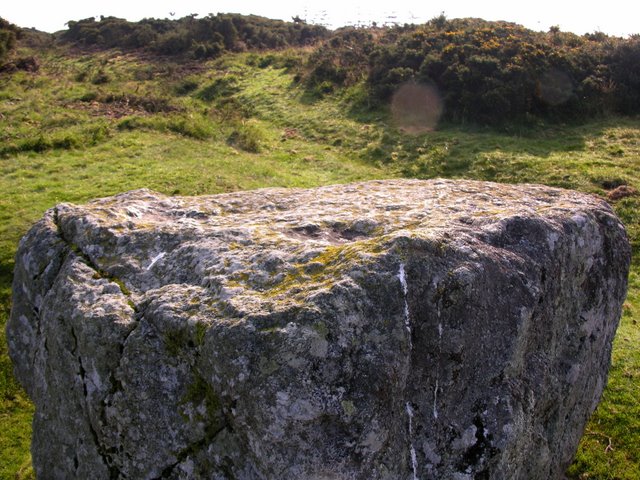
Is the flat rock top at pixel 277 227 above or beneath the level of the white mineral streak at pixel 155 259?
above

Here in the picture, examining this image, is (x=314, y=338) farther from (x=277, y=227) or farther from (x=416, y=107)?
(x=416, y=107)

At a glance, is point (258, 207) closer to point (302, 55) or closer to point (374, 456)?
point (374, 456)

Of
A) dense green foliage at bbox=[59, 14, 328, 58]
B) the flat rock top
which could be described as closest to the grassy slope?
the flat rock top

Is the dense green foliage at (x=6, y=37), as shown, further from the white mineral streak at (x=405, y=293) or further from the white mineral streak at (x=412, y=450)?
the white mineral streak at (x=412, y=450)

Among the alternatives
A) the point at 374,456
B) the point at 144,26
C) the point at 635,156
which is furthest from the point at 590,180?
the point at 144,26

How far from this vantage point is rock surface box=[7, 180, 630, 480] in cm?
419

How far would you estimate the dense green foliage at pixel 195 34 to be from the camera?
146ft

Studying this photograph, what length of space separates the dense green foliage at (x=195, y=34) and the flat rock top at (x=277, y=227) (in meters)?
38.1

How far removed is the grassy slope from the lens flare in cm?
83

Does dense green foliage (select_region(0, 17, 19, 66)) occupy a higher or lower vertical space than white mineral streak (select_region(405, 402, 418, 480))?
higher

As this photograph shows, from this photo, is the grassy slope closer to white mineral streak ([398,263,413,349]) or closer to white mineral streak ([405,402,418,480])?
white mineral streak ([405,402,418,480])

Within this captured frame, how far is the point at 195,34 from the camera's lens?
4616 cm

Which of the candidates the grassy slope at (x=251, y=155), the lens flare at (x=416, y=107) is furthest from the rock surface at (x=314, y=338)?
the lens flare at (x=416, y=107)

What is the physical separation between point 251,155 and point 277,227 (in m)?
15.4
